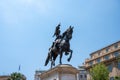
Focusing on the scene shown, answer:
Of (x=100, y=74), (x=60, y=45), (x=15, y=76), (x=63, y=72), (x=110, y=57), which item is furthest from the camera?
(x=110, y=57)

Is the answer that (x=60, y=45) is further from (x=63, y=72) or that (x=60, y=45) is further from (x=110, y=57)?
(x=110, y=57)

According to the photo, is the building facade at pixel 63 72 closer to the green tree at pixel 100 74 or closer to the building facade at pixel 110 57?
the green tree at pixel 100 74

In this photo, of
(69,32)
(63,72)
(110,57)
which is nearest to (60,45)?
(69,32)

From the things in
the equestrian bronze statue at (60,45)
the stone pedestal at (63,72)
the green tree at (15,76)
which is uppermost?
the green tree at (15,76)

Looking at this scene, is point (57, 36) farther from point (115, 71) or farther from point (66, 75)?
point (115, 71)

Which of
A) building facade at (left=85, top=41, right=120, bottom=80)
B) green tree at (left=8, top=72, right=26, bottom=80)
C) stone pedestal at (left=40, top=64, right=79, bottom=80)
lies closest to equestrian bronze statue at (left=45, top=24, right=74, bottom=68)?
stone pedestal at (left=40, top=64, right=79, bottom=80)

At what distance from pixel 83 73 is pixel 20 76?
186 feet

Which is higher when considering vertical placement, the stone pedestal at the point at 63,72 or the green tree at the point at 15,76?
the green tree at the point at 15,76

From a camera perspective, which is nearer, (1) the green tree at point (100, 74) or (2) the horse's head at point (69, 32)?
(2) the horse's head at point (69, 32)

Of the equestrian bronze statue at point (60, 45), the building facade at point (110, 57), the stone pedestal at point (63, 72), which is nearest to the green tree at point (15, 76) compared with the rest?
the building facade at point (110, 57)

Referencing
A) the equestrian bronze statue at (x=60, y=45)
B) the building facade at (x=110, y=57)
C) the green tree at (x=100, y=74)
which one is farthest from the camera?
the building facade at (x=110, y=57)

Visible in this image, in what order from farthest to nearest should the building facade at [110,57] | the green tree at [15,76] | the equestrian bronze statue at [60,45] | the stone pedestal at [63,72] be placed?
the building facade at [110,57], the green tree at [15,76], the equestrian bronze statue at [60,45], the stone pedestal at [63,72]

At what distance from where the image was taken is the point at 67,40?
22969mm

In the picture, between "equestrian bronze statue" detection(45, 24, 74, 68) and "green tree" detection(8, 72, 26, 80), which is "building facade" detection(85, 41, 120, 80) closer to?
"green tree" detection(8, 72, 26, 80)
